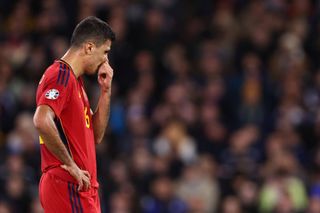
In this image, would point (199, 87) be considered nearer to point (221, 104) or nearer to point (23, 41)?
point (221, 104)

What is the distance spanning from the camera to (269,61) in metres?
15.9

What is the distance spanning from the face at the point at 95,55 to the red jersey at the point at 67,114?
0.15 m

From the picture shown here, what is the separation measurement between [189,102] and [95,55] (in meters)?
7.83

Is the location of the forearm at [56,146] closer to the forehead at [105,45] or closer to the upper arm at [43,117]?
the upper arm at [43,117]

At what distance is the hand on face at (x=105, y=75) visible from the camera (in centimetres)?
716

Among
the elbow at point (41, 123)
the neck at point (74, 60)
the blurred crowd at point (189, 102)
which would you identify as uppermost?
the neck at point (74, 60)

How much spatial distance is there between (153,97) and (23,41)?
2.51 meters

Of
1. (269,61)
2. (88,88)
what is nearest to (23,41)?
(88,88)

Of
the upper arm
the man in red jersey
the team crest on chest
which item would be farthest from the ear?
the upper arm

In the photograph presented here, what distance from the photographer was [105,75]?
7.26 m

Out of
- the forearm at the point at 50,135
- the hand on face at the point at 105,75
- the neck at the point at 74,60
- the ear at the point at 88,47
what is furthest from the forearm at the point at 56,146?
the hand on face at the point at 105,75

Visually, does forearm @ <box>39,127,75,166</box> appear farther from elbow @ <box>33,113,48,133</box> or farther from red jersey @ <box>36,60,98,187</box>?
red jersey @ <box>36,60,98,187</box>

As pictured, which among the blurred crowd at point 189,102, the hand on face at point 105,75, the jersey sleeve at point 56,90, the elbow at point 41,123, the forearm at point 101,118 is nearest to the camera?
the elbow at point 41,123

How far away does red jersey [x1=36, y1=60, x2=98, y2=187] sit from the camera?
668 centimetres
